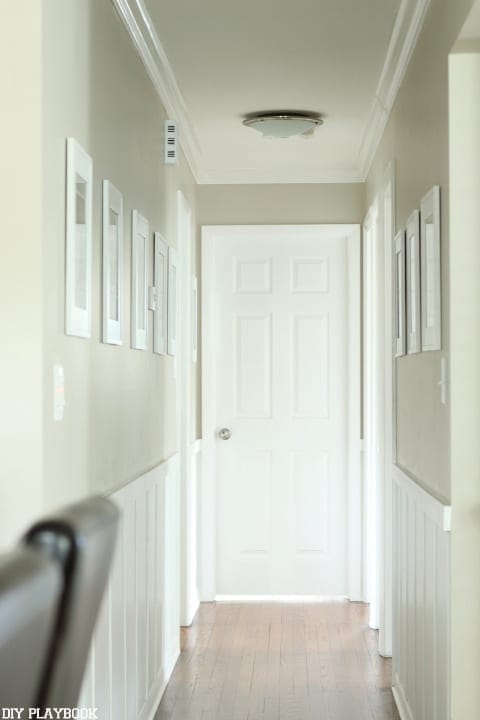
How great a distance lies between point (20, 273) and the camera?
2.04 meters

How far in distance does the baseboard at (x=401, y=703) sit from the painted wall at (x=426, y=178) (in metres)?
0.86

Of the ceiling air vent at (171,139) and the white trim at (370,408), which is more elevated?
the ceiling air vent at (171,139)

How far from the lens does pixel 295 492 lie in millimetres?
5871

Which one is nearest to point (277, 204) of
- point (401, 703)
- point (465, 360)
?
point (401, 703)

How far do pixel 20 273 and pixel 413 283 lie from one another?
1703mm

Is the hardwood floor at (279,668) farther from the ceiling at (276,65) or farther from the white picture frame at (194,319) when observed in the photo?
the ceiling at (276,65)

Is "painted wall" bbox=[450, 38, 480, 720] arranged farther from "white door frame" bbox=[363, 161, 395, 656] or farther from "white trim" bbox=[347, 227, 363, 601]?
"white trim" bbox=[347, 227, 363, 601]

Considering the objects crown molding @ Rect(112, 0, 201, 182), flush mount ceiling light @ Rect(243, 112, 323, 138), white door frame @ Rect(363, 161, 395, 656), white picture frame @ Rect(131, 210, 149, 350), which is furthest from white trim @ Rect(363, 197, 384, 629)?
white picture frame @ Rect(131, 210, 149, 350)

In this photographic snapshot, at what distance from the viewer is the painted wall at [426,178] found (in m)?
2.63

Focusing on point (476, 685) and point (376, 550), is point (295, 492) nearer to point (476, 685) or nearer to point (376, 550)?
point (376, 550)

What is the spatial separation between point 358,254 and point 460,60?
330 centimetres

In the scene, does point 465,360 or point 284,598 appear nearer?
point 465,360

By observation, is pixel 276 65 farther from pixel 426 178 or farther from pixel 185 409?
pixel 185 409

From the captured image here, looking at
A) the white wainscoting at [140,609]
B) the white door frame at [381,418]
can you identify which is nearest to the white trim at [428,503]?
the white door frame at [381,418]
